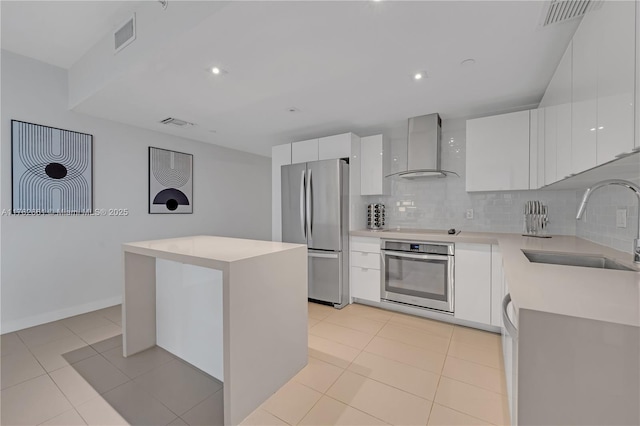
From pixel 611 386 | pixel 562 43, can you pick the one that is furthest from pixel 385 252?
pixel 611 386

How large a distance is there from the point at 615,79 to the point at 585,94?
34cm

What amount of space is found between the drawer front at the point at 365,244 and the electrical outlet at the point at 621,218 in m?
1.87

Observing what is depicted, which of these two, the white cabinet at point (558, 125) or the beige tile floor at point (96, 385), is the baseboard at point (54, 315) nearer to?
the beige tile floor at point (96, 385)

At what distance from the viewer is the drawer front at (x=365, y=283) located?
123 inches

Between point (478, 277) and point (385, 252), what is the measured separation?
925mm

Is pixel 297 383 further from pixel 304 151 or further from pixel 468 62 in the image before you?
pixel 304 151

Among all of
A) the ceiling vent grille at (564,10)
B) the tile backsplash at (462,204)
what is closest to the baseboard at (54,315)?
the tile backsplash at (462,204)

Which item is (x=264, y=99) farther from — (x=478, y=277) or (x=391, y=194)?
(x=478, y=277)

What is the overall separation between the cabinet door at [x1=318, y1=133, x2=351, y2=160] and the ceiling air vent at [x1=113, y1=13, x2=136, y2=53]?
2.10 metres

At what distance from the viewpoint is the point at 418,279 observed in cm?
286

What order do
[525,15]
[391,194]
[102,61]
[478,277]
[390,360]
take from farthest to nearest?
[391,194] < [478,277] < [102,61] < [390,360] < [525,15]

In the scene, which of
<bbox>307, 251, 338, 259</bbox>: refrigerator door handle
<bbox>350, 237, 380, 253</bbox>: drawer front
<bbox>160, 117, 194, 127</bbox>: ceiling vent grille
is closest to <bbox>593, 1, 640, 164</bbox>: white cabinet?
<bbox>350, 237, 380, 253</bbox>: drawer front

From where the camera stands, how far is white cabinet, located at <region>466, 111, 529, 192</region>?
8.50ft

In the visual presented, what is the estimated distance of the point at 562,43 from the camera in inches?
66.2
